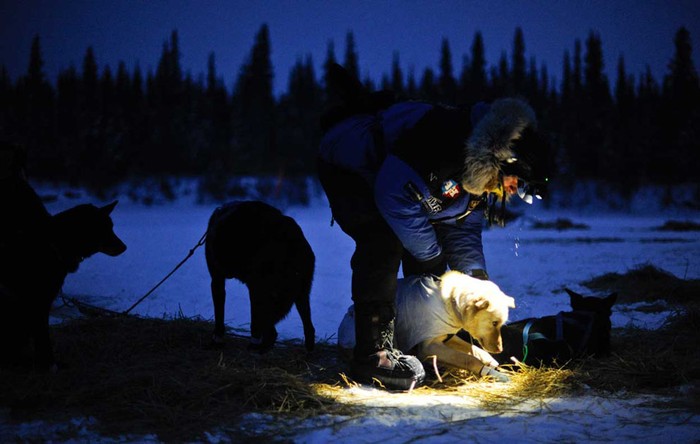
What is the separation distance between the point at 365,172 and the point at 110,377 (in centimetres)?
196

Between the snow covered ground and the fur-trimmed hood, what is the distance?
87 centimetres

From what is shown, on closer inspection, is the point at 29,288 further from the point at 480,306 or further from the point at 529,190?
the point at 529,190

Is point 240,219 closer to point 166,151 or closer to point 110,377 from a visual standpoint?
point 110,377

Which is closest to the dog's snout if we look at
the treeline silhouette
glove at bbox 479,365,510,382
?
glove at bbox 479,365,510,382

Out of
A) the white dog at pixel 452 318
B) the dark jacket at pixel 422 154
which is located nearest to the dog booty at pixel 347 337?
the white dog at pixel 452 318

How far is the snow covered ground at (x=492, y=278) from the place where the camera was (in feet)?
7.30

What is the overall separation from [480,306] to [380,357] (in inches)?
28.4

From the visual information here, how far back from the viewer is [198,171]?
36000 mm

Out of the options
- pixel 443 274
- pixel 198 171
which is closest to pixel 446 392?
pixel 443 274

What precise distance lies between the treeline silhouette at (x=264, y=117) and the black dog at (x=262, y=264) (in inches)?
1060

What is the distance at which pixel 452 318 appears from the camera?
3.37 metres

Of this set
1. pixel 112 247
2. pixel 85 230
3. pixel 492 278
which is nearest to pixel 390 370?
pixel 85 230

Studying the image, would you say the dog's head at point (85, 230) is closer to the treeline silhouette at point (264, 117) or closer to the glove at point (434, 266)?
the glove at point (434, 266)

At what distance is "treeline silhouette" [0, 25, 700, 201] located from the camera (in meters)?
34.2
